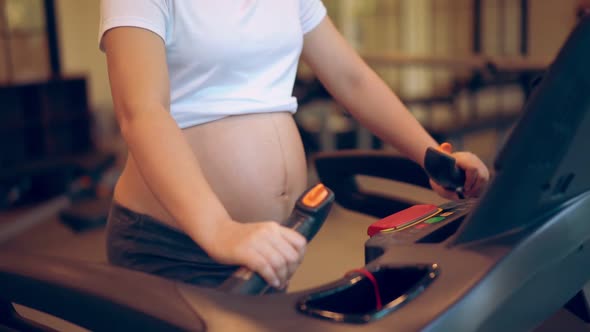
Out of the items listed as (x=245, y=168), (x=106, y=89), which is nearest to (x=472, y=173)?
(x=245, y=168)

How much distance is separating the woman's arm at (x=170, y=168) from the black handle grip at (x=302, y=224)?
0.04 ft

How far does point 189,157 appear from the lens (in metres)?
0.83

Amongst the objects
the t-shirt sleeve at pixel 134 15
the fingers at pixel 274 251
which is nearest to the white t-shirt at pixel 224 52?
the t-shirt sleeve at pixel 134 15

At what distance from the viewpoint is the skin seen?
72 cm

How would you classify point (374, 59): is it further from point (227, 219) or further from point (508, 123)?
point (227, 219)

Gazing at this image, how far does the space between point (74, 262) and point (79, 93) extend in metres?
5.94

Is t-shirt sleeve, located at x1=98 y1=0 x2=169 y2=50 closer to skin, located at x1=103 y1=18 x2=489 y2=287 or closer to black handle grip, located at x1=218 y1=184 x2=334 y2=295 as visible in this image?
skin, located at x1=103 y1=18 x2=489 y2=287

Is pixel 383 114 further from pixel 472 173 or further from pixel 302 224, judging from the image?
pixel 302 224

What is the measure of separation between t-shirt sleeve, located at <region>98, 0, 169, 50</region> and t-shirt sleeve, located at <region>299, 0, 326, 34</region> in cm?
28

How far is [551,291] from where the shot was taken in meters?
0.82

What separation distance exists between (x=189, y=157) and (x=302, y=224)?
0.55 ft

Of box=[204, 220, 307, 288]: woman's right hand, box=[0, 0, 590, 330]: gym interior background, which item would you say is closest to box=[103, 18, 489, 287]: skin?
box=[204, 220, 307, 288]: woman's right hand

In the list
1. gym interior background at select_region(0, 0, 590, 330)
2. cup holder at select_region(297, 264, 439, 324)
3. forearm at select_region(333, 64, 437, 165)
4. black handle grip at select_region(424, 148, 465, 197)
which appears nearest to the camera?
cup holder at select_region(297, 264, 439, 324)

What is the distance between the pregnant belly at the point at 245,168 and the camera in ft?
3.36
